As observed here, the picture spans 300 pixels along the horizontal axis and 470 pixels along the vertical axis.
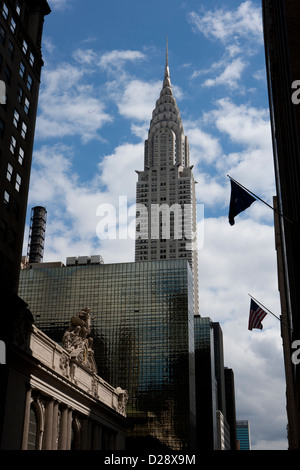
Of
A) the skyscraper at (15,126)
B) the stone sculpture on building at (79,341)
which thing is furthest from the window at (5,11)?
the stone sculpture on building at (79,341)

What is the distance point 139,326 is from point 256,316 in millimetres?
104379

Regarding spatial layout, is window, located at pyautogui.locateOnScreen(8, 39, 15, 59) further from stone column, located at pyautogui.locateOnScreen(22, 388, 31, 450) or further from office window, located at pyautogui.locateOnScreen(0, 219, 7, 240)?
stone column, located at pyautogui.locateOnScreen(22, 388, 31, 450)

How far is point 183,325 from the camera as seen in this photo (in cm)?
14588

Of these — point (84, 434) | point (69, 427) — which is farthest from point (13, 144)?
point (84, 434)

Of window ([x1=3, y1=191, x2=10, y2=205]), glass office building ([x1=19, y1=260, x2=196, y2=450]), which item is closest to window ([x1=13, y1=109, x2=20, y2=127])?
window ([x1=3, y1=191, x2=10, y2=205])

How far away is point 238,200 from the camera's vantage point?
33094 mm

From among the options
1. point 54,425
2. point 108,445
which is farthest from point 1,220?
point 108,445

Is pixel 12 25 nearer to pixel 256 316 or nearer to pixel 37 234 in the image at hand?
pixel 256 316

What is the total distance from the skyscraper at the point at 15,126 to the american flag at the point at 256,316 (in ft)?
64.2

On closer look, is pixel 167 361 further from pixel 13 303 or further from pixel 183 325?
pixel 13 303

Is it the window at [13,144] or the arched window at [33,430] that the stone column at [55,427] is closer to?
the arched window at [33,430]

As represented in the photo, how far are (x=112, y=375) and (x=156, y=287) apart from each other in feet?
83.4
